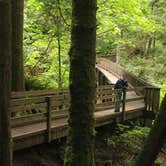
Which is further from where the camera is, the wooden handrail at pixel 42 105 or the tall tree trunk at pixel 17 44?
the tall tree trunk at pixel 17 44

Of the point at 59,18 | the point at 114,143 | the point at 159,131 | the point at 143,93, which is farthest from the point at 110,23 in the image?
the point at 159,131

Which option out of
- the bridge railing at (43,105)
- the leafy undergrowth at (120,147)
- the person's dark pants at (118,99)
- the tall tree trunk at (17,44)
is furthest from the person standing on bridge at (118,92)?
the tall tree trunk at (17,44)

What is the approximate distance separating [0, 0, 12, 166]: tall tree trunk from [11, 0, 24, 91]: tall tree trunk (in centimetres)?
433

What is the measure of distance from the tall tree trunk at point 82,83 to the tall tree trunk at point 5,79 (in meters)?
0.97

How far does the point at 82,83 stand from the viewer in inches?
180

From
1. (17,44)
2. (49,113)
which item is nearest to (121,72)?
(17,44)

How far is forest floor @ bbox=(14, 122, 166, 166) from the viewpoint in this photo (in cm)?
772

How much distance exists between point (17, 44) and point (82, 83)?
492 cm

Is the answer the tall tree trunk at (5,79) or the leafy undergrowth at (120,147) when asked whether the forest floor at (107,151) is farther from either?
the tall tree trunk at (5,79)

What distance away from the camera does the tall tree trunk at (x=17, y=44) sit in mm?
8891

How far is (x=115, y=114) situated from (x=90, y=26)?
6.34 metres

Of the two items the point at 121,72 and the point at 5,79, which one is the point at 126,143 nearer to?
the point at 5,79

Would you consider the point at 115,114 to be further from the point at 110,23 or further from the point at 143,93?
the point at 110,23

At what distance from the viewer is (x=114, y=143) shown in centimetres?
1005
